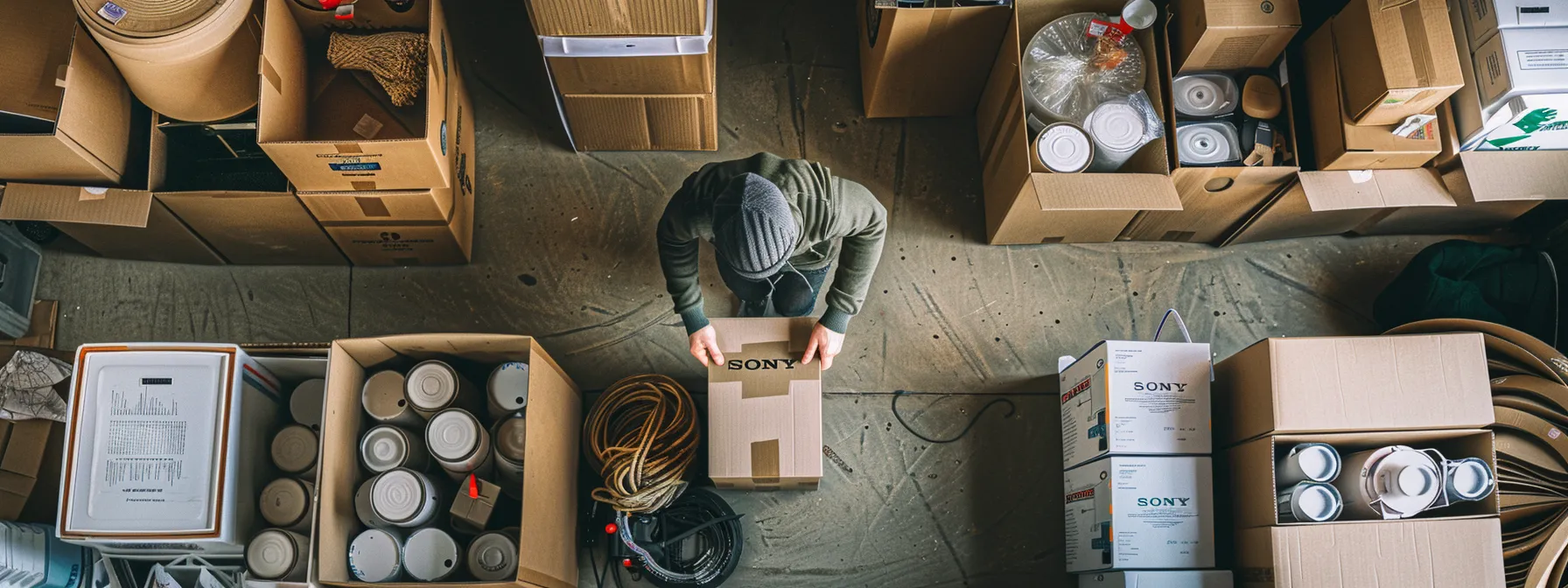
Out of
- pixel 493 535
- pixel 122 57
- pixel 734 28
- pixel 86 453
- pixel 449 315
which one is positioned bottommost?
pixel 493 535

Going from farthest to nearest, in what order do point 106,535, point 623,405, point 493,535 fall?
point 623,405
point 493,535
point 106,535

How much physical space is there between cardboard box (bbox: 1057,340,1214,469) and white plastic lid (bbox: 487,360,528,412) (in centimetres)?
132

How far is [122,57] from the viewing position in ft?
6.36

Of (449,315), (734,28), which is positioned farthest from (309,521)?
(734,28)

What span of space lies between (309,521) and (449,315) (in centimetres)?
65

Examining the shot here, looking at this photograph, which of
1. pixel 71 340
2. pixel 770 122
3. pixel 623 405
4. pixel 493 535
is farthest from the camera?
pixel 770 122

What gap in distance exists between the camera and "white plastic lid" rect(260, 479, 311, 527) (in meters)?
2.05

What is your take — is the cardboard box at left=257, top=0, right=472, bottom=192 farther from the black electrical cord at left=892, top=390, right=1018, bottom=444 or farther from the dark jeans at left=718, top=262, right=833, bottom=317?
the black electrical cord at left=892, top=390, right=1018, bottom=444

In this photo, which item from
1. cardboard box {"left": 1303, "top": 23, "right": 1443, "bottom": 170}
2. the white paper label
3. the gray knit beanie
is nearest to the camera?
the gray knit beanie

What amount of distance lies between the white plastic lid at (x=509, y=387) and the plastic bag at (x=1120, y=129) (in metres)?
1.47

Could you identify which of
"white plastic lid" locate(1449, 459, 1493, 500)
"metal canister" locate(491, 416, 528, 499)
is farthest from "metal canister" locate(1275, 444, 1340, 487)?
"metal canister" locate(491, 416, 528, 499)

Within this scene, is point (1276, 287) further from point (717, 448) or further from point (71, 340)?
point (71, 340)

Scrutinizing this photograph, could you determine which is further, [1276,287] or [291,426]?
[1276,287]

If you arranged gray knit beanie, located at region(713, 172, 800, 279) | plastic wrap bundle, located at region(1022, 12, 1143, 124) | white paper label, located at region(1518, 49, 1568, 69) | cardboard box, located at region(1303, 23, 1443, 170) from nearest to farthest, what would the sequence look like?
gray knit beanie, located at region(713, 172, 800, 279)
white paper label, located at region(1518, 49, 1568, 69)
cardboard box, located at region(1303, 23, 1443, 170)
plastic wrap bundle, located at region(1022, 12, 1143, 124)
